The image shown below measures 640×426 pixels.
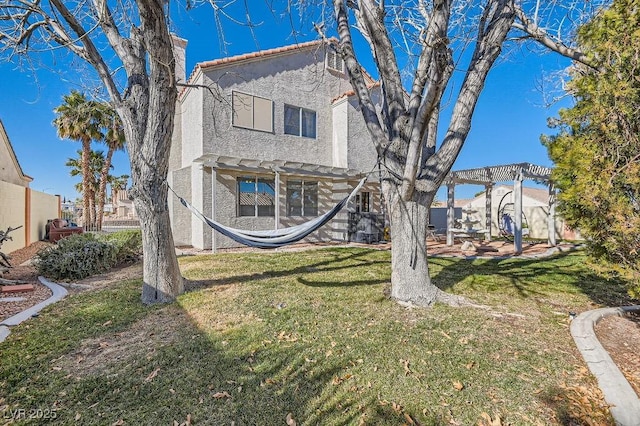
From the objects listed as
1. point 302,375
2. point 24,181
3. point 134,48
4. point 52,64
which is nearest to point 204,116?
point 52,64

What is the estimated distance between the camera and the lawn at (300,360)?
8.05 ft

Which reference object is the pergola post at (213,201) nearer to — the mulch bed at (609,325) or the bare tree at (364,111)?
the mulch bed at (609,325)

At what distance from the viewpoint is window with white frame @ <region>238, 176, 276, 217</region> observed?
→ 11180mm

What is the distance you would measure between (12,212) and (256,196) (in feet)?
27.4

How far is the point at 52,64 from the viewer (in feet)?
19.2

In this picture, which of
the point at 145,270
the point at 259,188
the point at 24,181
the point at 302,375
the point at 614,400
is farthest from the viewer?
the point at 24,181

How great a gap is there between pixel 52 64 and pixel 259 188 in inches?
260

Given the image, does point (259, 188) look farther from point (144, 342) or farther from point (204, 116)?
point (144, 342)

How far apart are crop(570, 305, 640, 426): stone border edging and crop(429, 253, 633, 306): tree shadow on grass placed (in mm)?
1430

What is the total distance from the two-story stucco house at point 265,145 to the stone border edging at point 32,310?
4.41 meters

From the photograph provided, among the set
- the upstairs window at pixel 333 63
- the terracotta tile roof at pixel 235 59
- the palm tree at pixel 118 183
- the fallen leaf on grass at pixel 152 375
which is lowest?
the fallen leaf on grass at pixel 152 375

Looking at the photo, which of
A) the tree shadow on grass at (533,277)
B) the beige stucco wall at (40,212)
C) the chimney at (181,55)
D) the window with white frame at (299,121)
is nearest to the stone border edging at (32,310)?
the tree shadow on grass at (533,277)

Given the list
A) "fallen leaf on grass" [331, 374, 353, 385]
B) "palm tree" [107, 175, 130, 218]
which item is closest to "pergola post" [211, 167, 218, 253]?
"fallen leaf on grass" [331, 374, 353, 385]

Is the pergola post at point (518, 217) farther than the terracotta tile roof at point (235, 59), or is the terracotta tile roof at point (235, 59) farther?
the terracotta tile roof at point (235, 59)
